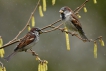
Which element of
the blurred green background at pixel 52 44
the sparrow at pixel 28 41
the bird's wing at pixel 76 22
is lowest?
the sparrow at pixel 28 41

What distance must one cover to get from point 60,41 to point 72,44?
322 millimetres

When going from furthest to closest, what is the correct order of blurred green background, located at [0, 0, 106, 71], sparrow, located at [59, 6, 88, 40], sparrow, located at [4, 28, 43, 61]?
blurred green background, located at [0, 0, 106, 71] → sparrow, located at [59, 6, 88, 40] → sparrow, located at [4, 28, 43, 61]

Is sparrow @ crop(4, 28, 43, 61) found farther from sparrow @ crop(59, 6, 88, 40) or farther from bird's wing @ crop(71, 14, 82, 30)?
bird's wing @ crop(71, 14, 82, 30)

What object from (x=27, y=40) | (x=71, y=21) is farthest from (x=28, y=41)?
(x=71, y=21)

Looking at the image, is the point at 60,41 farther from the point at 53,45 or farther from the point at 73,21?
the point at 73,21

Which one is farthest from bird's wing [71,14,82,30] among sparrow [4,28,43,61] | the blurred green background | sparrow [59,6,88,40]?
the blurred green background

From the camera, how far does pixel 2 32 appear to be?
10688 millimetres

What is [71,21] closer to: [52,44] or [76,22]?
[76,22]

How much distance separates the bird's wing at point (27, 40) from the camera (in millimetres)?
4684

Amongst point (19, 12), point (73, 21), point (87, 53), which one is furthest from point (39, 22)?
point (73, 21)

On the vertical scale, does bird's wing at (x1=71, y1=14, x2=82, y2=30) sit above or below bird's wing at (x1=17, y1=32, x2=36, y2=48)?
above

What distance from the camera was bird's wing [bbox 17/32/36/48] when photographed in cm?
468

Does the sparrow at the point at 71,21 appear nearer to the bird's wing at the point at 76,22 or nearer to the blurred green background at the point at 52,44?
the bird's wing at the point at 76,22

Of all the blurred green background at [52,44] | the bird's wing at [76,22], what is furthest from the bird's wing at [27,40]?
the blurred green background at [52,44]
